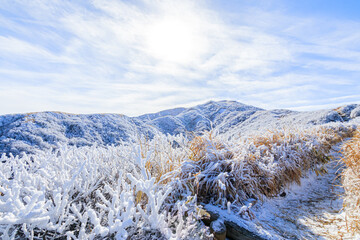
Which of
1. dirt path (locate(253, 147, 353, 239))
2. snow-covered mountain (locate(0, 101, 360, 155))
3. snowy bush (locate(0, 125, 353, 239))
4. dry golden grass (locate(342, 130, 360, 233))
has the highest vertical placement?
snow-covered mountain (locate(0, 101, 360, 155))

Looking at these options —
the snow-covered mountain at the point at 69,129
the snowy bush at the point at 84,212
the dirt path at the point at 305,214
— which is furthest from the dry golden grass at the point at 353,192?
the snowy bush at the point at 84,212

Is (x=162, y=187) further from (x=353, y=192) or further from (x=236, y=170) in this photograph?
(x=353, y=192)

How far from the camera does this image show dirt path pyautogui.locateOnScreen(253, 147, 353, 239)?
2.04 meters

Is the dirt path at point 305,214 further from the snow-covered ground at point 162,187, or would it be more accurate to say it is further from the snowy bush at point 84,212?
the snowy bush at point 84,212

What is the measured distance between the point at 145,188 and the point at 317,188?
11.7 ft

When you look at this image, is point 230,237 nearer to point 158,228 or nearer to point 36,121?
point 158,228

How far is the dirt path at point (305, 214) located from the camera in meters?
2.04

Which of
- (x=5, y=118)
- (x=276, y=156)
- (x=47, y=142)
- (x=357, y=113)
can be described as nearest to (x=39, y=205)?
(x=276, y=156)

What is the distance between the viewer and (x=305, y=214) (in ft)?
8.14

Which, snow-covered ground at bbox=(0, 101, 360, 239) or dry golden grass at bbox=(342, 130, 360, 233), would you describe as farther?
dry golden grass at bbox=(342, 130, 360, 233)

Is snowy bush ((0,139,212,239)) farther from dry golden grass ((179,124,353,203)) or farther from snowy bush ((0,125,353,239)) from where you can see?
dry golden grass ((179,124,353,203))

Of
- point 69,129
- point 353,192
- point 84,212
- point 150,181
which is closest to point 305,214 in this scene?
point 353,192

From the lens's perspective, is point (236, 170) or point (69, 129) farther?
point (69, 129)

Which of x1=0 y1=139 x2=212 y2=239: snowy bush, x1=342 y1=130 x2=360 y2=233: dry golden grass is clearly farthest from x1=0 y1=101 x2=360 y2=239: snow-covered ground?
x1=342 y1=130 x2=360 y2=233: dry golden grass
